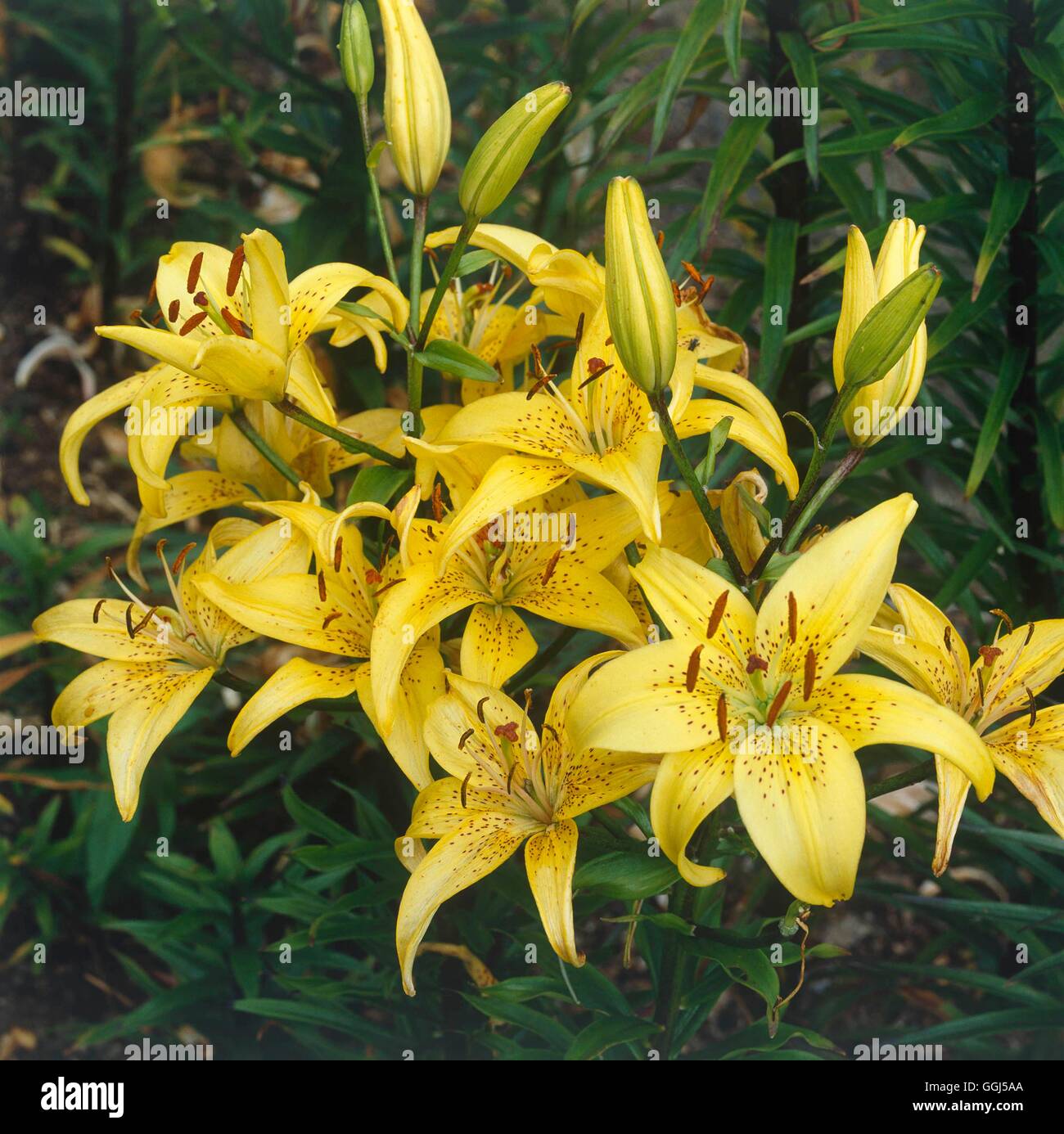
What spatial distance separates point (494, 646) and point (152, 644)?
0.71ft

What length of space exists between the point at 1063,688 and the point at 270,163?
127 cm

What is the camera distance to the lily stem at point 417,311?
1.94 feet

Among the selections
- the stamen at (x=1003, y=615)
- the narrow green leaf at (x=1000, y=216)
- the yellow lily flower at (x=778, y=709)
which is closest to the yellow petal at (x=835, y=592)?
the yellow lily flower at (x=778, y=709)

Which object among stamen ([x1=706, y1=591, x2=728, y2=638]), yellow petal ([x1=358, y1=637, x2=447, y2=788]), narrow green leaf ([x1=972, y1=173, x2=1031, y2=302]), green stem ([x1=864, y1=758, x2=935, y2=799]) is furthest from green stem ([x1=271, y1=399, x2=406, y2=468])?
narrow green leaf ([x1=972, y1=173, x2=1031, y2=302])

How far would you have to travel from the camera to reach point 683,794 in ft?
1.63

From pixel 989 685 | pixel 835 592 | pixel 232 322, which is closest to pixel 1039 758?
pixel 989 685

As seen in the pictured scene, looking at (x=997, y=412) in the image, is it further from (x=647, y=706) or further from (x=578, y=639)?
(x=647, y=706)

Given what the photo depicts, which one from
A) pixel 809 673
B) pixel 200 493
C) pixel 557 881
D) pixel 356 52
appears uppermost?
pixel 356 52

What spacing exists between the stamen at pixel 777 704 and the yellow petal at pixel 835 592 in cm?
2

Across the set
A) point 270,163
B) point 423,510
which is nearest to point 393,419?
point 423,510

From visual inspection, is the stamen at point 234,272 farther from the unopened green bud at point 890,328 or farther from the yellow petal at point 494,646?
the unopened green bud at point 890,328

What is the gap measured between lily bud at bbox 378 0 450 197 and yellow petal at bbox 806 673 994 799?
0.34m
